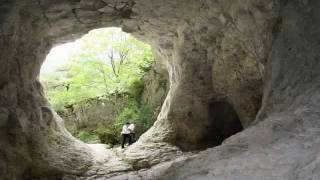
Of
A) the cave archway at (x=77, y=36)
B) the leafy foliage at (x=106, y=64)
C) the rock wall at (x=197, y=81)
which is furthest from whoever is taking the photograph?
the leafy foliage at (x=106, y=64)

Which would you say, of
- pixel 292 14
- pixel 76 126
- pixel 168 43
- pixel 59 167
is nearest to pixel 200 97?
pixel 168 43

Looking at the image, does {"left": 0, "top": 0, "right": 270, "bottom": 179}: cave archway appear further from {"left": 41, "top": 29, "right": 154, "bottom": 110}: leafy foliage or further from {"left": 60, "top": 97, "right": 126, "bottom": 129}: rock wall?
{"left": 60, "top": 97, "right": 126, "bottom": 129}: rock wall

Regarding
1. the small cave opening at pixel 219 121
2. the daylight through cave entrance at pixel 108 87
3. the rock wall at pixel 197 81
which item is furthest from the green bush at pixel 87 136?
the small cave opening at pixel 219 121

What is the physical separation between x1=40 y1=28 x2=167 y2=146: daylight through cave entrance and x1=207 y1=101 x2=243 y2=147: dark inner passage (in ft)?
16.5

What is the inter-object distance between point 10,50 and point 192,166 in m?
4.47

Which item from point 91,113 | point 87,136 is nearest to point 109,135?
point 87,136

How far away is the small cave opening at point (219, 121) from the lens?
9.71 metres

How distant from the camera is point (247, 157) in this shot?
353 cm

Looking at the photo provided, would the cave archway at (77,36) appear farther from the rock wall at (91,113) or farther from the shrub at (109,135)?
the rock wall at (91,113)

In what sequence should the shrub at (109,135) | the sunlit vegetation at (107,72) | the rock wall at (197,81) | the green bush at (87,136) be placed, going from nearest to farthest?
the rock wall at (197,81) → the shrub at (109,135) → the green bush at (87,136) → the sunlit vegetation at (107,72)

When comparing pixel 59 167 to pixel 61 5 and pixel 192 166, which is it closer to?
pixel 61 5

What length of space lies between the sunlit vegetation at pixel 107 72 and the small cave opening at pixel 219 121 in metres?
5.81

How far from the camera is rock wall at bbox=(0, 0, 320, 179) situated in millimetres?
3758

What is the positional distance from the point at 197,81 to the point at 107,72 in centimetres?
700
